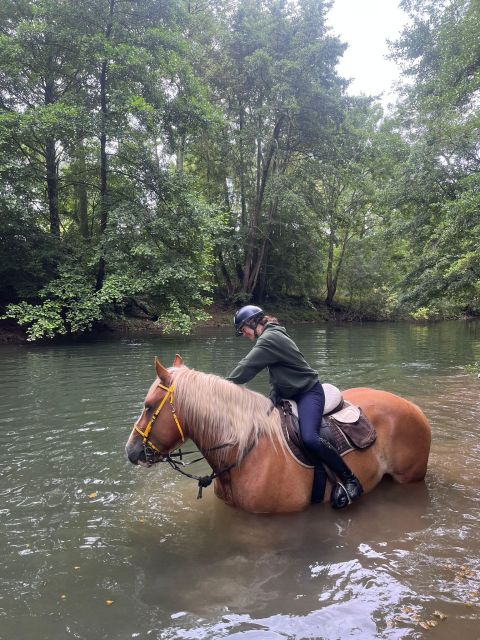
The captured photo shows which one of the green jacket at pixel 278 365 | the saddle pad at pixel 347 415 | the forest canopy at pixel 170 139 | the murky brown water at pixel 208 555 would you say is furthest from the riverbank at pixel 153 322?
the green jacket at pixel 278 365

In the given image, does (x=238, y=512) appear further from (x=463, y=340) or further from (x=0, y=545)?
(x=463, y=340)

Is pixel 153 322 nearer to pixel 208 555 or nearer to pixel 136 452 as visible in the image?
pixel 136 452

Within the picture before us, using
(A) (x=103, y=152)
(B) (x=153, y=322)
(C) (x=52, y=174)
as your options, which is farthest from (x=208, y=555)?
(B) (x=153, y=322)

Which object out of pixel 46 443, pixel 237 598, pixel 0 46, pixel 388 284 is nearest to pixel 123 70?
pixel 0 46

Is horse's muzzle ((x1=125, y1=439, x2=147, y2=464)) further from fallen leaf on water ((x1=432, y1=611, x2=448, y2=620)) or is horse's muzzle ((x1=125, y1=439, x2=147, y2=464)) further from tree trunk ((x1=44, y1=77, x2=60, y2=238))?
tree trunk ((x1=44, y1=77, x2=60, y2=238))

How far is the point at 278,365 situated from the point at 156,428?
1.43 meters

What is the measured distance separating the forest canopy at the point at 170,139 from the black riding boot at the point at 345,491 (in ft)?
32.4

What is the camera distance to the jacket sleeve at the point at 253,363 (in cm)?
447

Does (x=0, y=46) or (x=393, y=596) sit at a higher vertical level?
(x=0, y=46)

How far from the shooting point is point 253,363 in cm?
451

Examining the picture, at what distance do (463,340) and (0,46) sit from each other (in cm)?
2585

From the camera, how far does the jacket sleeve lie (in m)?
4.47

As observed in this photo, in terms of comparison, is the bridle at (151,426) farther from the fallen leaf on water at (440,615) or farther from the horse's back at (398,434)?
the fallen leaf on water at (440,615)

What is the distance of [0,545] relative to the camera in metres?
4.19
